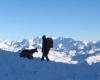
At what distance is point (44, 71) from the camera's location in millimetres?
17688

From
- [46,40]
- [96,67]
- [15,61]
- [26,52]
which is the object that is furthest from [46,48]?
[96,67]

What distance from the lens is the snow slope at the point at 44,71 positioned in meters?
16.8

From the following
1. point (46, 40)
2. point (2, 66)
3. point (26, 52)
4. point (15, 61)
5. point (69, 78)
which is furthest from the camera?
point (26, 52)

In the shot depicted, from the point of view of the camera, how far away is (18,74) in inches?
674

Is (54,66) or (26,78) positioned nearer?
(26,78)

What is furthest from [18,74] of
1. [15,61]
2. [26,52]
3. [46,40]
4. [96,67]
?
[26,52]

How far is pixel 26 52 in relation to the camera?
94.0 ft

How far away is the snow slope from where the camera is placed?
55.0 feet

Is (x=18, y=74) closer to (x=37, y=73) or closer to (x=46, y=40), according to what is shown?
(x=37, y=73)

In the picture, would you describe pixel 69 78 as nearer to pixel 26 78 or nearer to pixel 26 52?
pixel 26 78

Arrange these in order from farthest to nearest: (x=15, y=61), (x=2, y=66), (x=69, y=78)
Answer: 1. (x=15, y=61)
2. (x=2, y=66)
3. (x=69, y=78)

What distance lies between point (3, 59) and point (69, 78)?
18.3ft

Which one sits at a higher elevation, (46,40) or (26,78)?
(46,40)

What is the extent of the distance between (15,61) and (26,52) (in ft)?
30.4
